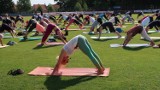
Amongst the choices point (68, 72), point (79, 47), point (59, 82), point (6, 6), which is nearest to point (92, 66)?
point (68, 72)

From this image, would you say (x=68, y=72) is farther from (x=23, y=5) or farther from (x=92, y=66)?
(x=23, y=5)

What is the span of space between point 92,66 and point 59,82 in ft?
7.17

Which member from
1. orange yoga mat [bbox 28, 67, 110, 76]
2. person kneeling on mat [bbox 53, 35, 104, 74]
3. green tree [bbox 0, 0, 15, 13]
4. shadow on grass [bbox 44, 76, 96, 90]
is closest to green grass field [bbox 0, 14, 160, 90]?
shadow on grass [bbox 44, 76, 96, 90]

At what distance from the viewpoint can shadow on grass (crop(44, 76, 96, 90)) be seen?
7.85 meters

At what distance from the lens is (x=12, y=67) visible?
10336 mm

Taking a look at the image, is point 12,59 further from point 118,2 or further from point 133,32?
point 118,2

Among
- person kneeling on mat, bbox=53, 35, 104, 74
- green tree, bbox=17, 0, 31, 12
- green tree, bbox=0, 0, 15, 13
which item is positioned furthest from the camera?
green tree, bbox=17, 0, 31, 12

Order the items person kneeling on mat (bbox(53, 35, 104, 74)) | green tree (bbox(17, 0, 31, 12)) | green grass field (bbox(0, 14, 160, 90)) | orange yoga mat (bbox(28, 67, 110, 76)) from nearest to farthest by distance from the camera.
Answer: green grass field (bbox(0, 14, 160, 90))
person kneeling on mat (bbox(53, 35, 104, 74))
orange yoga mat (bbox(28, 67, 110, 76))
green tree (bbox(17, 0, 31, 12))

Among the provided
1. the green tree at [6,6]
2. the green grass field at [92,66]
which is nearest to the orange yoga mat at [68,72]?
the green grass field at [92,66]

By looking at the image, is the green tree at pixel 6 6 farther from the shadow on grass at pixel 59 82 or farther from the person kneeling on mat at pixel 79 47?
the shadow on grass at pixel 59 82

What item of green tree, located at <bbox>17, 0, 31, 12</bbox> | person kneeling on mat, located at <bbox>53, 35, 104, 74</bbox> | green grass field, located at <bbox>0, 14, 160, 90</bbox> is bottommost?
green tree, located at <bbox>17, 0, 31, 12</bbox>

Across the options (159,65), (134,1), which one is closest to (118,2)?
(134,1)

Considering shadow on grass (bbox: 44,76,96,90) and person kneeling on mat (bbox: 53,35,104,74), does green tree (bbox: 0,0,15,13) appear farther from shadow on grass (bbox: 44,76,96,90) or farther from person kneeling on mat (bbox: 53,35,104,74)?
shadow on grass (bbox: 44,76,96,90)

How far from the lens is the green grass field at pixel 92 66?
7.85 meters
